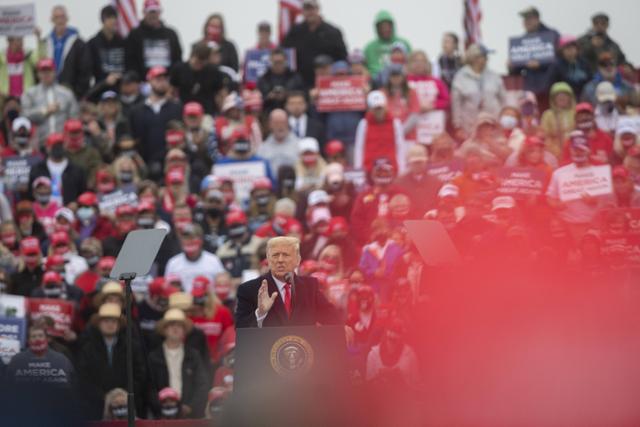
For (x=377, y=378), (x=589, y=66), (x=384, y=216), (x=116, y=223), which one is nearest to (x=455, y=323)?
(x=377, y=378)

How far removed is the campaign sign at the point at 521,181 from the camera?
61.1 ft

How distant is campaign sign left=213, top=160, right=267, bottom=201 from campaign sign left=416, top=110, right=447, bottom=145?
201 cm

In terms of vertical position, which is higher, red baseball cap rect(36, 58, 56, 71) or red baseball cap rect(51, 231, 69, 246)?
red baseball cap rect(36, 58, 56, 71)

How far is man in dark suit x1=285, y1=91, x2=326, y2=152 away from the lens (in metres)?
23.1

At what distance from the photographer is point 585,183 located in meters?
19.4

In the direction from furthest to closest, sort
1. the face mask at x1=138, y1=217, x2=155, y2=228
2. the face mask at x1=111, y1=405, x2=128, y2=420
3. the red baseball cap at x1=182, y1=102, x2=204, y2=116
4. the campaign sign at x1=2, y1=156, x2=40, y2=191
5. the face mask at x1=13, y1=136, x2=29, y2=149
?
the face mask at x1=13, y1=136, x2=29, y2=149
the red baseball cap at x1=182, y1=102, x2=204, y2=116
the campaign sign at x1=2, y1=156, x2=40, y2=191
the face mask at x1=138, y1=217, x2=155, y2=228
the face mask at x1=111, y1=405, x2=128, y2=420

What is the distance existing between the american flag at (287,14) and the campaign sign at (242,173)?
405cm

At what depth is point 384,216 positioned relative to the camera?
19.3 metres

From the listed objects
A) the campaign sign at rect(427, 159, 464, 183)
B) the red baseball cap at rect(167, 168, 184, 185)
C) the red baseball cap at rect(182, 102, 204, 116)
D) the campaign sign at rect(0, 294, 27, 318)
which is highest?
the red baseball cap at rect(182, 102, 204, 116)

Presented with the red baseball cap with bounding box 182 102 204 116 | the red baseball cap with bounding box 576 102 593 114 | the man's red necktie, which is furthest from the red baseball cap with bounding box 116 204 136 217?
the man's red necktie

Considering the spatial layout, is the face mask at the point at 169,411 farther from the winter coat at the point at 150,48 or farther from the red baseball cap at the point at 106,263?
the winter coat at the point at 150,48

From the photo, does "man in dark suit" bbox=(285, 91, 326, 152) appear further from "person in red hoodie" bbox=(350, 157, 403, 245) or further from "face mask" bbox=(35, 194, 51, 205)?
"face mask" bbox=(35, 194, 51, 205)

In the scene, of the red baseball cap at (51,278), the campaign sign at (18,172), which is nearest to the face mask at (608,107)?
the campaign sign at (18,172)

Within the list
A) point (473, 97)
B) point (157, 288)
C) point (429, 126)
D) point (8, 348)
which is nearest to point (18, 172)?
point (157, 288)
